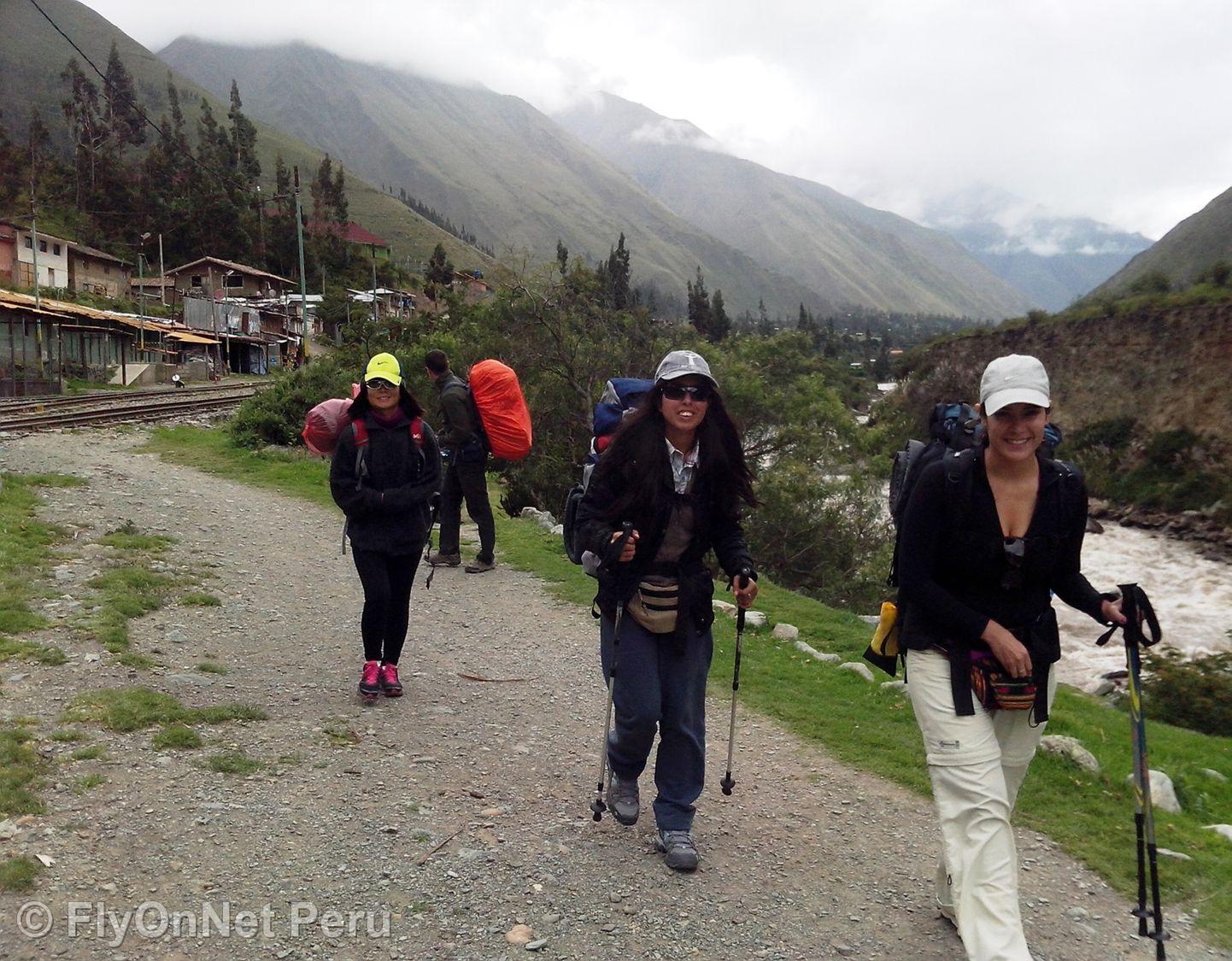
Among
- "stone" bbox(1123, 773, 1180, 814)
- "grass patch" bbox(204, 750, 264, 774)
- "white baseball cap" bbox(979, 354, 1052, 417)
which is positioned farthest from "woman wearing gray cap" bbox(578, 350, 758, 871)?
"stone" bbox(1123, 773, 1180, 814)

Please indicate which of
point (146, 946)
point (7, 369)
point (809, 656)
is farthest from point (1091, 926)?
point (7, 369)

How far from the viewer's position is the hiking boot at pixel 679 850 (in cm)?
390

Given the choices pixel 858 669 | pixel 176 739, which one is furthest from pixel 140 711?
pixel 858 669

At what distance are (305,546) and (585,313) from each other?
9.81 metres

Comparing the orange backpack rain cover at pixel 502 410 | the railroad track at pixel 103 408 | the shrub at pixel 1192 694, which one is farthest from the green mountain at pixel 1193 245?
the orange backpack rain cover at pixel 502 410

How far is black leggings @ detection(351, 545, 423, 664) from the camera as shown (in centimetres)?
562

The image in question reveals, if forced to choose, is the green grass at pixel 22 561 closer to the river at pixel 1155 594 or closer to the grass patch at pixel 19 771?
the grass patch at pixel 19 771

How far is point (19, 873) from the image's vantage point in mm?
3387

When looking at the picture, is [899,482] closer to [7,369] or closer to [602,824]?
[602,824]

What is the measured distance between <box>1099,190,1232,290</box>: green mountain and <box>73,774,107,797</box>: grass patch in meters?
90.3

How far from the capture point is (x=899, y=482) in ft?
11.5

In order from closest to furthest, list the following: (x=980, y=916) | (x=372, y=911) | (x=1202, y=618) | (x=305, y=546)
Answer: (x=980, y=916)
(x=372, y=911)
(x=305, y=546)
(x=1202, y=618)

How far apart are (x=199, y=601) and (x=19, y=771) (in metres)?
3.63

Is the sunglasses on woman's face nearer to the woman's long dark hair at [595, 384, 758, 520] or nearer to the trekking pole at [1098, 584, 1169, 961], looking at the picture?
the woman's long dark hair at [595, 384, 758, 520]
